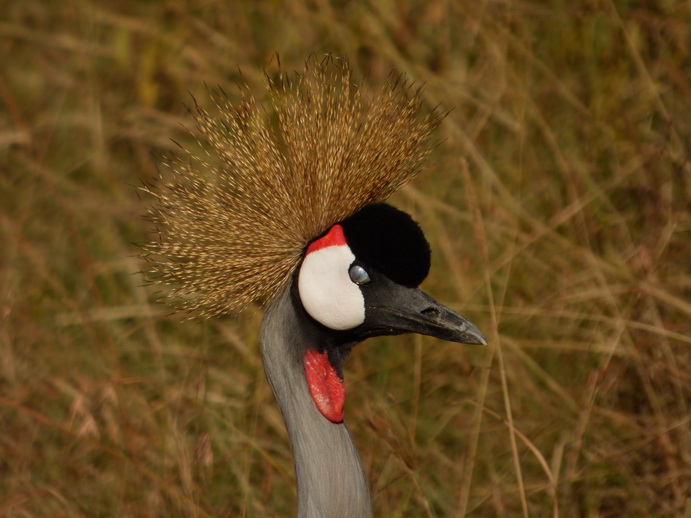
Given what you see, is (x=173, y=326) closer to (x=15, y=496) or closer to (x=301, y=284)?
(x=15, y=496)

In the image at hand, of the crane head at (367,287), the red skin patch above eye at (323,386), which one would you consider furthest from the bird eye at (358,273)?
the red skin patch above eye at (323,386)

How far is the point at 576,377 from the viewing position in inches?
84.7

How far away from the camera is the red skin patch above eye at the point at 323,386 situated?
1.41m

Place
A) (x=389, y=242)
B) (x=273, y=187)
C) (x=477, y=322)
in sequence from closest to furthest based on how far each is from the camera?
(x=389, y=242), (x=273, y=187), (x=477, y=322)

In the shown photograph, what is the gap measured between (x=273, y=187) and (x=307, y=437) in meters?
0.37

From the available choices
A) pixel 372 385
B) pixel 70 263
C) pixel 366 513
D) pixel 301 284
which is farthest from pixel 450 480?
pixel 70 263

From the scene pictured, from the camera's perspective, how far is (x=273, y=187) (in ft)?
4.89

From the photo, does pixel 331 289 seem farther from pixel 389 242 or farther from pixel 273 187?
pixel 273 187

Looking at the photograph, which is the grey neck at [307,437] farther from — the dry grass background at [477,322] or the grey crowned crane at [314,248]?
the dry grass background at [477,322]

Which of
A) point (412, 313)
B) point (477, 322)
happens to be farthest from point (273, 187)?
point (477, 322)

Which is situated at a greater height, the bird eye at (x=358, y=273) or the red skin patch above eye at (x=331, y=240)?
the red skin patch above eye at (x=331, y=240)

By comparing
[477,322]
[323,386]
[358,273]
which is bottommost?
[477,322]

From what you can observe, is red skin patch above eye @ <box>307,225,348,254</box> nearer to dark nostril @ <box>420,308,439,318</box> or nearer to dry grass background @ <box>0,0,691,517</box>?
dark nostril @ <box>420,308,439,318</box>

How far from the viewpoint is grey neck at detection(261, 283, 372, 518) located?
4.58ft
